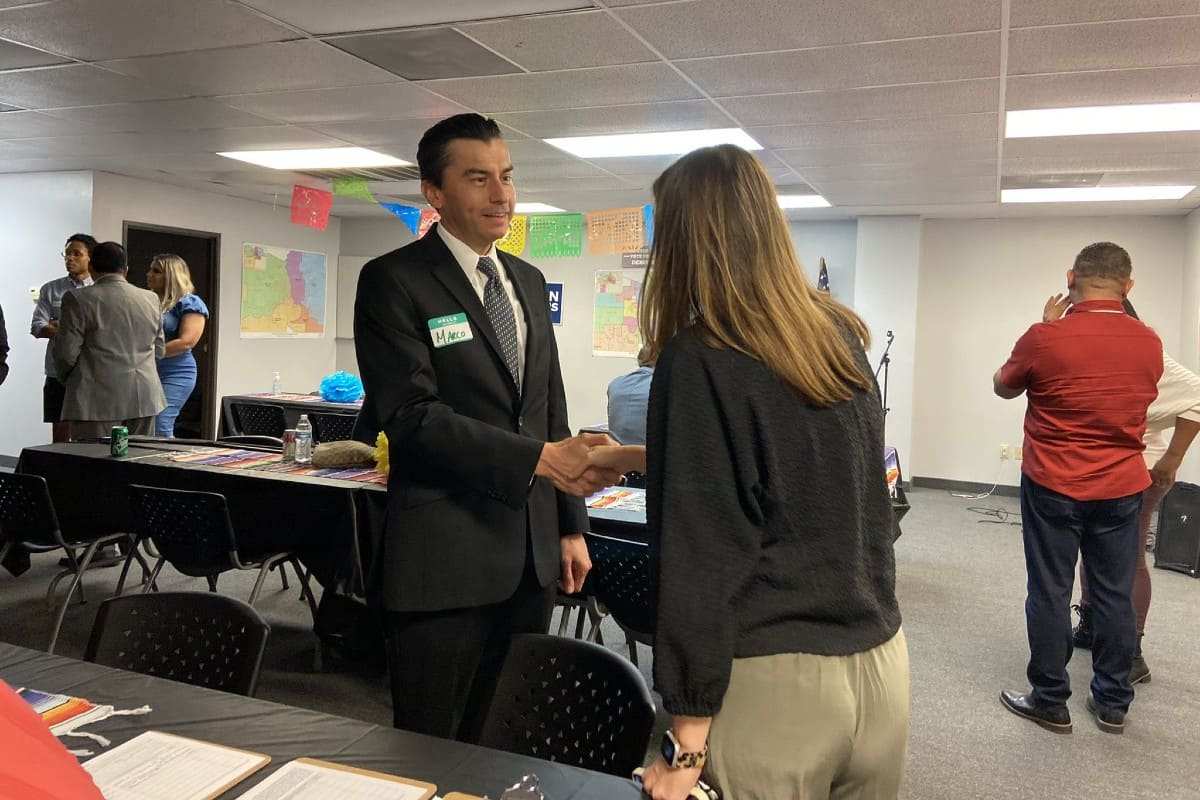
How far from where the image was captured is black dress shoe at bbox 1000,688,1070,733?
10.5 feet

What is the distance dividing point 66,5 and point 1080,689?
15.5ft

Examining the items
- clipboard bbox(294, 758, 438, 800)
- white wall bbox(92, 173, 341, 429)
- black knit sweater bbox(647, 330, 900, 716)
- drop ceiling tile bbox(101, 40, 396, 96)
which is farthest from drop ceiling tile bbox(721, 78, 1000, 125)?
white wall bbox(92, 173, 341, 429)

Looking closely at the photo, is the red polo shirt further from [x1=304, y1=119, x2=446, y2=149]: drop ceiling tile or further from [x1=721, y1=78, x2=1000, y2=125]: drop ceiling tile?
[x1=304, y1=119, x2=446, y2=149]: drop ceiling tile

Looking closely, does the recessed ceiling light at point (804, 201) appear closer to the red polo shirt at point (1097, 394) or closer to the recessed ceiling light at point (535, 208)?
the recessed ceiling light at point (535, 208)

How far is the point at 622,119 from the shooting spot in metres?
4.88

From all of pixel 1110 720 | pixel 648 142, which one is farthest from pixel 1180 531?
pixel 648 142

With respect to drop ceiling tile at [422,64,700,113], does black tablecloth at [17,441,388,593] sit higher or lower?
lower

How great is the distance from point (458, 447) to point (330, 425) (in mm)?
4690

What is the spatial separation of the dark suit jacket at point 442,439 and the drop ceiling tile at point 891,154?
14.0 ft

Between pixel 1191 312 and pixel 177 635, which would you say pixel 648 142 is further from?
pixel 1191 312

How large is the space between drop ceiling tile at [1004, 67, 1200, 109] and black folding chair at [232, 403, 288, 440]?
15.5ft

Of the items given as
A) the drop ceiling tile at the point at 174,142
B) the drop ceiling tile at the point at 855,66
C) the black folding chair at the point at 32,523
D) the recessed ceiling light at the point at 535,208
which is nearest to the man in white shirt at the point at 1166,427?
the drop ceiling tile at the point at 855,66

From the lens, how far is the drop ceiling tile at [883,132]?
4.65 meters

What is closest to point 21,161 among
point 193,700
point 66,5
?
point 66,5
